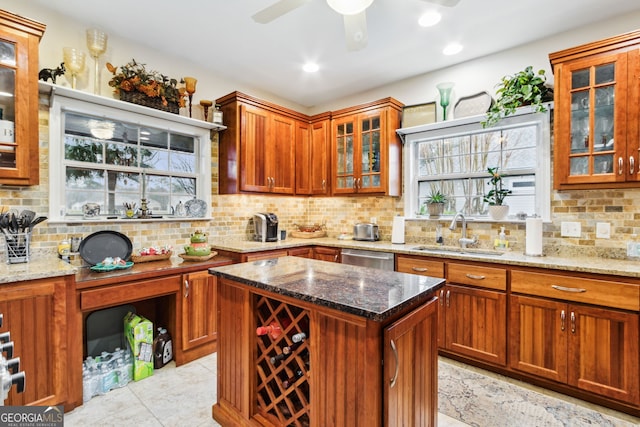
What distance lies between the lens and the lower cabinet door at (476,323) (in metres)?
2.44

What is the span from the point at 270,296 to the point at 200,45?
102 inches

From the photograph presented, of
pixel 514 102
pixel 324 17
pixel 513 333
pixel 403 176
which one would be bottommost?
pixel 513 333

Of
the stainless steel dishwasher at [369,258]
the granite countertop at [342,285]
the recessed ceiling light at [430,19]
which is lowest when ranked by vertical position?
the stainless steel dishwasher at [369,258]

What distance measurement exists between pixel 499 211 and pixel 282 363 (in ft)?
8.13

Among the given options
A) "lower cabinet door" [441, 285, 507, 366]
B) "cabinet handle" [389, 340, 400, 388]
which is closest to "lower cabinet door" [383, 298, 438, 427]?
"cabinet handle" [389, 340, 400, 388]

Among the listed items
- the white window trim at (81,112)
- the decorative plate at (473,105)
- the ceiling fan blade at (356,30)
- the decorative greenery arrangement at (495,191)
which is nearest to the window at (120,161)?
the white window trim at (81,112)

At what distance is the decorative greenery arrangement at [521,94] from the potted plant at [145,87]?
298 cm

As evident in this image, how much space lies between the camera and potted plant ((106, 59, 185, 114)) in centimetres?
269

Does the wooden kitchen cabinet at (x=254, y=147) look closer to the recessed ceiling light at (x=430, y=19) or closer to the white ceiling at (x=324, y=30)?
the white ceiling at (x=324, y=30)

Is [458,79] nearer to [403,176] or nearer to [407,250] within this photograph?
[403,176]

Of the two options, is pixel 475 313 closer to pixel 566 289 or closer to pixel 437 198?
pixel 566 289

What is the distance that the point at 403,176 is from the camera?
370 cm

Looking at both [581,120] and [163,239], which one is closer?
[581,120]

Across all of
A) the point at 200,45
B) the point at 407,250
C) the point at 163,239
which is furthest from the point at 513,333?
the point at 200,45
